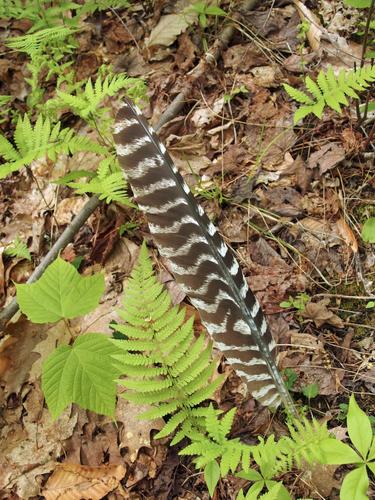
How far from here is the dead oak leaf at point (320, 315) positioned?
9.47 ft

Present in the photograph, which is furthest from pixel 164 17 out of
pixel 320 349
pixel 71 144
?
pixel 320 349

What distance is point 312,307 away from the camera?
2.91 meters

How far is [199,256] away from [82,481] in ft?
4.77

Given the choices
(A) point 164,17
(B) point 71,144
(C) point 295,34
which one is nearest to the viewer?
(B) point 71,144

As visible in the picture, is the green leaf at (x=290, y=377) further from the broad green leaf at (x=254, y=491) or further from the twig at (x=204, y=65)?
the twig at (x=204, y=65)

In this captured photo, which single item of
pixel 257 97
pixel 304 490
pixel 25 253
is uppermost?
pixel 257 97

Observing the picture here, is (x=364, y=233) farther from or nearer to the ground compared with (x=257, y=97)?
nearer to the ground

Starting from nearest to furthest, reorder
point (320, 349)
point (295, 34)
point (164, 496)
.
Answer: point (164, 496) < point (320, 349) < point (295, 34)

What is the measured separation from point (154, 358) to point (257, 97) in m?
2.23

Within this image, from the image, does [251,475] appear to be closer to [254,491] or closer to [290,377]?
[254,491]

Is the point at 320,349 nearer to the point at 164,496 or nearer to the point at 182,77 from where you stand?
the point at 164,496

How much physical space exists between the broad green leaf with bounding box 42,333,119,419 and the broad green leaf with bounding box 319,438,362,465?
1046mm

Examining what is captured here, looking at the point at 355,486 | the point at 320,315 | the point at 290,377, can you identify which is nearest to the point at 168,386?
the point at 290,377

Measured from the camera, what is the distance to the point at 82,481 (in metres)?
2.78
